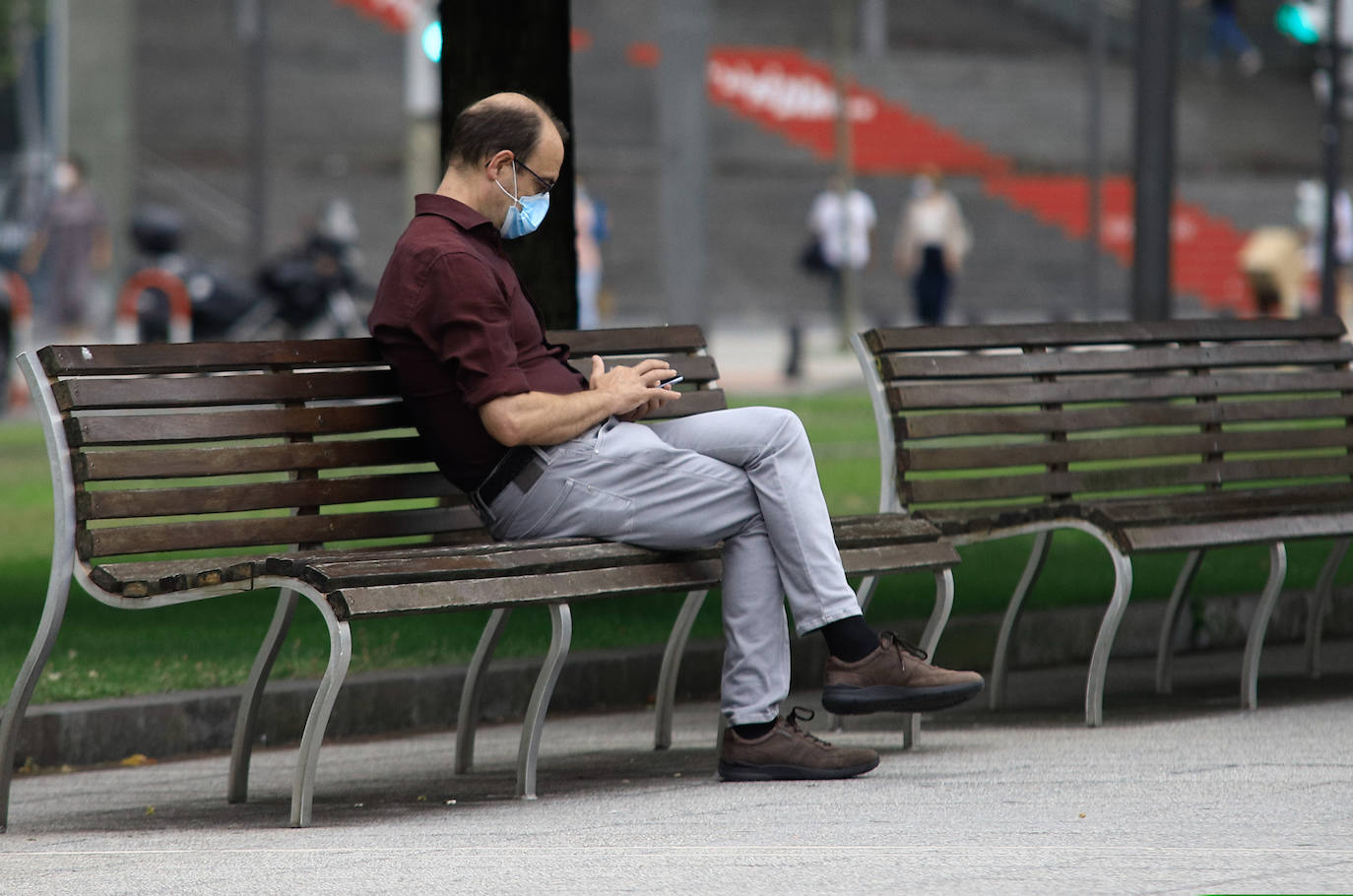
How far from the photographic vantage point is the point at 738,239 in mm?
36688

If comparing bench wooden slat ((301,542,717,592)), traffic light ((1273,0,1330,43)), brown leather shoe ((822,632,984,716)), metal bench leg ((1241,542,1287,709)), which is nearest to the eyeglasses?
bench wooden slat ((301,542,717,592))

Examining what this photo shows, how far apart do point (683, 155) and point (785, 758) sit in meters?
10.8

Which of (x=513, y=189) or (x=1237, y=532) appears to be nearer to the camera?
(x=513, y=189)

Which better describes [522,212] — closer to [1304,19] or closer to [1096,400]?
[1096,400]

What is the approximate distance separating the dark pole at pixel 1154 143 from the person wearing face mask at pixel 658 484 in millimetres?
6387

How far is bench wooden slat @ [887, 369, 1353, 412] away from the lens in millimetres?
6234

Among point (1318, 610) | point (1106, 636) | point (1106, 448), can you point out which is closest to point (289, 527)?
point (1106, 636)

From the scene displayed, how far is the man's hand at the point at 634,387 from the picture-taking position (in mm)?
5262

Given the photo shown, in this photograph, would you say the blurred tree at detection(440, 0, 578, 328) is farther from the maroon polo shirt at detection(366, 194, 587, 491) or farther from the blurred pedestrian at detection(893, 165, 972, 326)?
the blurred pedestrian at detection(893, 165, 972, 326)

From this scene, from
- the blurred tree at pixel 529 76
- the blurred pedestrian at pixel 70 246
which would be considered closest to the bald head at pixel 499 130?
the blurred tree at pixel 529 76

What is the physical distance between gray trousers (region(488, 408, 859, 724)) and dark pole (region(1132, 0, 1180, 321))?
6.40m

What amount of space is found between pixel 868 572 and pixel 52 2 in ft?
98.9

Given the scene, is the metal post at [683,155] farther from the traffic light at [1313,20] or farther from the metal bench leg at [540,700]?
the metal bench leg at [540,700]

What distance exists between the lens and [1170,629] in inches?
271
